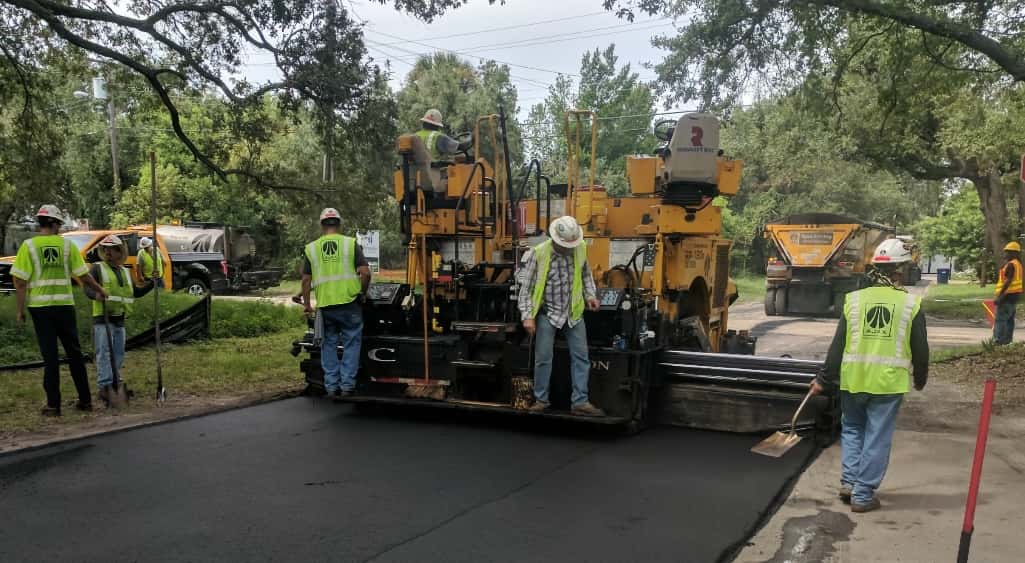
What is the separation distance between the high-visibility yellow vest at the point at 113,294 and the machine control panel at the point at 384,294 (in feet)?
8.16

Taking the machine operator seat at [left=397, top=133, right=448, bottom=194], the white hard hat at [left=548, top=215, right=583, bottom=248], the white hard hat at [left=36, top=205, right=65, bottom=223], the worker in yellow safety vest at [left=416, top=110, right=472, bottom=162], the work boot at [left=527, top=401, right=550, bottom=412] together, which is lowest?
the work boot at [left=527, top=401, right=550, bottom=412]

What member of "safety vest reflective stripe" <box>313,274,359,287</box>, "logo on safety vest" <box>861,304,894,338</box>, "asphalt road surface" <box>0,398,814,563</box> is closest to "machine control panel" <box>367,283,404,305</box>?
"safety vest reflective stripe" <box>313,274,359,287</box>

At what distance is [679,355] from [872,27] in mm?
5770

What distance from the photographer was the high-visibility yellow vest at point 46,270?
703 cm

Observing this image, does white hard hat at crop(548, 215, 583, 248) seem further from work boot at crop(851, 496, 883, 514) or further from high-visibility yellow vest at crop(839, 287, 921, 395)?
work boot at crop(851, 496, 883, 514)

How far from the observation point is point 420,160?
24.0 feet

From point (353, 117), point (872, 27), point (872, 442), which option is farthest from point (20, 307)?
point (872, 27)

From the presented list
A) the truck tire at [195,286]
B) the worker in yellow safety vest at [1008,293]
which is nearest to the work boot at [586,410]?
the worker in yellow safety vest at [1008,293]

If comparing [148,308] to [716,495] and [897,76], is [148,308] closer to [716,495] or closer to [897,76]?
[716,495]

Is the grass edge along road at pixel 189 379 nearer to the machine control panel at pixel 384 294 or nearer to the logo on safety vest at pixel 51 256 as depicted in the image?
the logo on safety vest at pixel 51 256

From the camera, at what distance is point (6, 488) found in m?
4.91

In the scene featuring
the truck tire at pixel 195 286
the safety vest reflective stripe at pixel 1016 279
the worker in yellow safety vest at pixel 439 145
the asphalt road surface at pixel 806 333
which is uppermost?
the worker in yellow safety vest at pixel 439 145

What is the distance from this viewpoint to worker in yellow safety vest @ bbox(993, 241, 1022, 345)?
11.2 meters

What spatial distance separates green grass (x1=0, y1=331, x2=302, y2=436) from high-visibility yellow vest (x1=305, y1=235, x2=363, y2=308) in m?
1.75
